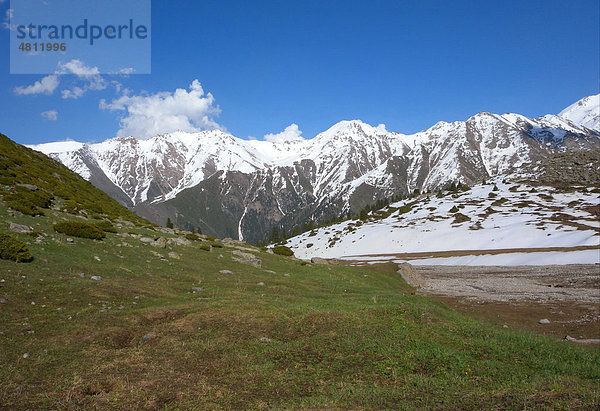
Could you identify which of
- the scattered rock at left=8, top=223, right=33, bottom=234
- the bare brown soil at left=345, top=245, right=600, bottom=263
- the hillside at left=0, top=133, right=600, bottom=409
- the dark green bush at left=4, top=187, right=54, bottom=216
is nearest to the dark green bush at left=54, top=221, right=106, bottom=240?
the scattered rock at left=8, top=223, right=33, bottom=234

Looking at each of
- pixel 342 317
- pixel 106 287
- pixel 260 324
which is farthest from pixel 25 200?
pixel 342 317

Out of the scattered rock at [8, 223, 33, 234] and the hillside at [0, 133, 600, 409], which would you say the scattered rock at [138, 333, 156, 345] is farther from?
the scattered rock at [8, 223, 33, 234]

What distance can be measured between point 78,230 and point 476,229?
11675 centimetres

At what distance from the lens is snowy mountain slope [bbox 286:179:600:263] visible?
97125 millimetres

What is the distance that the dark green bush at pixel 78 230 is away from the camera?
27281 millimetres

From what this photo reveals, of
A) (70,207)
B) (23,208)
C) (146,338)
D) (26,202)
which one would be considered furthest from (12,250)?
(70,207)

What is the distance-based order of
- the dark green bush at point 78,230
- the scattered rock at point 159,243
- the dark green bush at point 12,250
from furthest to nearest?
1. the scattered rock at point 159,243
2. the dark green bush at point 78,230
3. the dark green bush at point 12,250

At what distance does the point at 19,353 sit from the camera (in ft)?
38.7

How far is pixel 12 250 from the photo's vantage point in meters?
19.7

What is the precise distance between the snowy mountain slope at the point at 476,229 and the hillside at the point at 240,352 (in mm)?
68065

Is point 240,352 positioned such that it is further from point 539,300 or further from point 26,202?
point 539,300

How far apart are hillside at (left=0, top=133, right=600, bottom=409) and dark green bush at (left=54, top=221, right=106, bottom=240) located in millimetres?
4439

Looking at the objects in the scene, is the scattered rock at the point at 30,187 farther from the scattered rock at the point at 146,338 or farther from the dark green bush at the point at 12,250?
the scattered rock at the point at 146,338

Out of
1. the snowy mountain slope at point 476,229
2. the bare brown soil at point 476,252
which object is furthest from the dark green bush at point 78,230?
the bare brown soil at point 476,252
